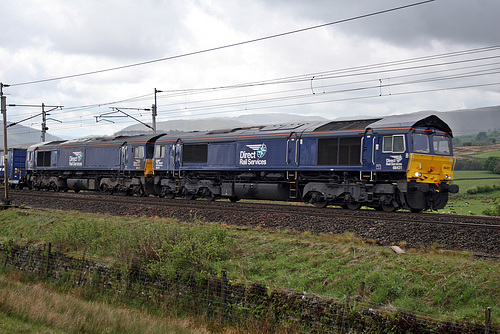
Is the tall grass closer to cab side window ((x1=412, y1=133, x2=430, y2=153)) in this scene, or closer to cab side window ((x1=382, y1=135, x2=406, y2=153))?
cab side window ((x1=382, y1=135, x2=406, y2=153))

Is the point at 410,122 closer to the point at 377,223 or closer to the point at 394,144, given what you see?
the point at 394,144

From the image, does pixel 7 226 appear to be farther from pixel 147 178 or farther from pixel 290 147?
pixel 290 147

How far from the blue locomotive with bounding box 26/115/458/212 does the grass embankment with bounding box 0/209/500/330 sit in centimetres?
665

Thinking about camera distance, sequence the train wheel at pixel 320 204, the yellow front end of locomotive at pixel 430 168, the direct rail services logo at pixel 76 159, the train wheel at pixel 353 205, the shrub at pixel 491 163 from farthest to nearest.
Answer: the shrub at pixel 491 163
the direct rail services logo at pixel 76 159
the train wheel at pixel 320 204
the train wheel at pixel 353 205
the yellow front end of locomotive at pixel 430 168

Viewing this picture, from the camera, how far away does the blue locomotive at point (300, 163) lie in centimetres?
1875

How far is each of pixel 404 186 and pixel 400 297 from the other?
1002cm

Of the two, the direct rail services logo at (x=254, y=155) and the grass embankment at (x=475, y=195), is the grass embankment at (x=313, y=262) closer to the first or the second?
the direct rail services logo at (x=254, y=155)

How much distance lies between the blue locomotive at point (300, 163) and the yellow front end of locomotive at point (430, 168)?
0.04 meters

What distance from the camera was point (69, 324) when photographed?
912 centimetres

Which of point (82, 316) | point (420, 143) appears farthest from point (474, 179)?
point (82, 316)

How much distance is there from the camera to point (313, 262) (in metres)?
11.0

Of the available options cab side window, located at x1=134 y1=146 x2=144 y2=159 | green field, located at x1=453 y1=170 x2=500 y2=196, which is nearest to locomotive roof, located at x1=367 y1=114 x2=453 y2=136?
cab side window, located at x1=134 y1=146 x2=144 y2=159

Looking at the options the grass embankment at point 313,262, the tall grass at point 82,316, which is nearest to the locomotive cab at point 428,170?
the grass embankment at point 313,262

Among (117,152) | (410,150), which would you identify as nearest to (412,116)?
(410,150)
